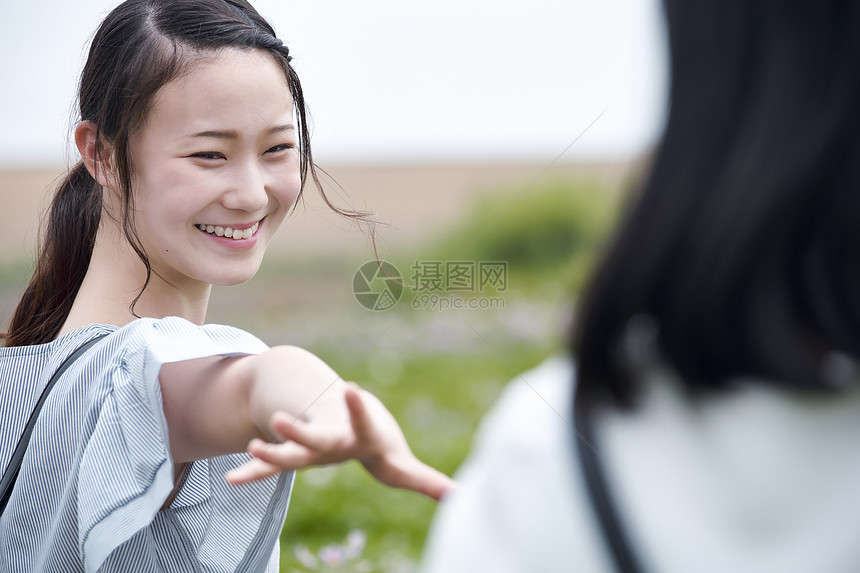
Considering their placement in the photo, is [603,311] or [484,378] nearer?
[603,311]

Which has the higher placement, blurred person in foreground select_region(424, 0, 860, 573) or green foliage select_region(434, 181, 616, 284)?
blurred person in foreground select_region(424, 0, 860, 573)

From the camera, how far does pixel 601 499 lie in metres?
0.25

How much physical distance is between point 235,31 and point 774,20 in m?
0.46

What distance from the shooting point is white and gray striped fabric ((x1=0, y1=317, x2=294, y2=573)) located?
1.55 ft

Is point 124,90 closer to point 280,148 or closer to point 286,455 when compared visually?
point 280,148

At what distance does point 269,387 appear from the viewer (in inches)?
16.5

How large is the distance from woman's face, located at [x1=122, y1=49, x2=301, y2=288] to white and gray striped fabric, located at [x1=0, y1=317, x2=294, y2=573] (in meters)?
0.09

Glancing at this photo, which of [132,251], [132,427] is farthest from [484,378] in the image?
[132,427]

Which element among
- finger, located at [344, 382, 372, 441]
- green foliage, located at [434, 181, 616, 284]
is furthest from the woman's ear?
finger, located at [344, 382, 372, 441]

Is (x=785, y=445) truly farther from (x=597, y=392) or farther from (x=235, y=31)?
(x=235, y=31)

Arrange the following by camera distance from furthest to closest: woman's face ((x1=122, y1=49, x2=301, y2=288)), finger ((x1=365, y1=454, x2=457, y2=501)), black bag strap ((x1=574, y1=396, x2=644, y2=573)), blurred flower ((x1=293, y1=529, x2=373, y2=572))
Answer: blurred flower ((x1=293, y1=529, x2=373, y2=572))
woman's face ((x1=122, y1=49, x2=301, y2=288))
finger ((x1=365, y1=454, x2=457, y2=501))
black bag strap ((x1=574, y1=396, x2=644, y2=573))

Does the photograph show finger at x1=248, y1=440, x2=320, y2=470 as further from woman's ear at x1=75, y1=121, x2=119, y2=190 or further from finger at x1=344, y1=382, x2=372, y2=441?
woman's ear at x1=75, y1=121, x2=119, y2=190

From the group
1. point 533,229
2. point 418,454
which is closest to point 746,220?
point 533,229

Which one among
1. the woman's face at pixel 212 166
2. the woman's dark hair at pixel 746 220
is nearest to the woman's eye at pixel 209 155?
the woman's face at pixel 212 166
